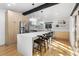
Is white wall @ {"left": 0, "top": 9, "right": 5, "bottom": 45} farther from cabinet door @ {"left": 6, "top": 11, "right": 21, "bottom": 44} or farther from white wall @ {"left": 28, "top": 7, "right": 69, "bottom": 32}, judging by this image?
white wall @ {"left": 28, "top": 7, "right": 69, "bottom": 32}

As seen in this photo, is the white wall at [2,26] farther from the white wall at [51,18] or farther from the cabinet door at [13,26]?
the white wall at [51,18]

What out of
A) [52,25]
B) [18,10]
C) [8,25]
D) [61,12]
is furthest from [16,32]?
[61,12]

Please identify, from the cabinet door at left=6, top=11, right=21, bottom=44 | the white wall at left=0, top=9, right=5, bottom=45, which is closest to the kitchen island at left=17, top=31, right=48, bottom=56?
the cabinet door at left=6, top=11, right=21, bottom=44

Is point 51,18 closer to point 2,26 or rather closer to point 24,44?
point 24,44

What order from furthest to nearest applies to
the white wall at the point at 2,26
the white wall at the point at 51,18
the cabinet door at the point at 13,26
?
the white wall at the point at 51,18
the white wall at the point at 2,26
the cabinet door at the point at 13,26

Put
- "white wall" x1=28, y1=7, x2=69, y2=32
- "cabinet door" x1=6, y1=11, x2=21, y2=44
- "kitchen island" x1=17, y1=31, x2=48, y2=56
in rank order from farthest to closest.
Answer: "white wall" x1=28, y1=7, x2=69, y2=32 < "cabinet door" x1=6, y1=11, x2=21, y2=44 < "kitchen island" x1=17, y1=31, x2=48, y2=56

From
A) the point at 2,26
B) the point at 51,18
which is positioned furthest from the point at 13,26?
the point at 51,18

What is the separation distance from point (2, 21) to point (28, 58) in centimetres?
266

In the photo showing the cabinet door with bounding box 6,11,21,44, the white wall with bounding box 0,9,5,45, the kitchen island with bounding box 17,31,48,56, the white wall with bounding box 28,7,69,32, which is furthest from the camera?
the white wall with bounding box 28,7,69,32

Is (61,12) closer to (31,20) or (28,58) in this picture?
(31,20)

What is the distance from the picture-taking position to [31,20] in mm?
3969

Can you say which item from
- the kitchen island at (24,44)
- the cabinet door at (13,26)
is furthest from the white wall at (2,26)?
the kitchen island at (24,44)

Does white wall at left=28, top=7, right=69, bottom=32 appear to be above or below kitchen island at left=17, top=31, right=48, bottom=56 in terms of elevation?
above

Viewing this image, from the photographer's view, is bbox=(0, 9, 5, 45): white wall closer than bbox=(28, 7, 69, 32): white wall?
Yes
